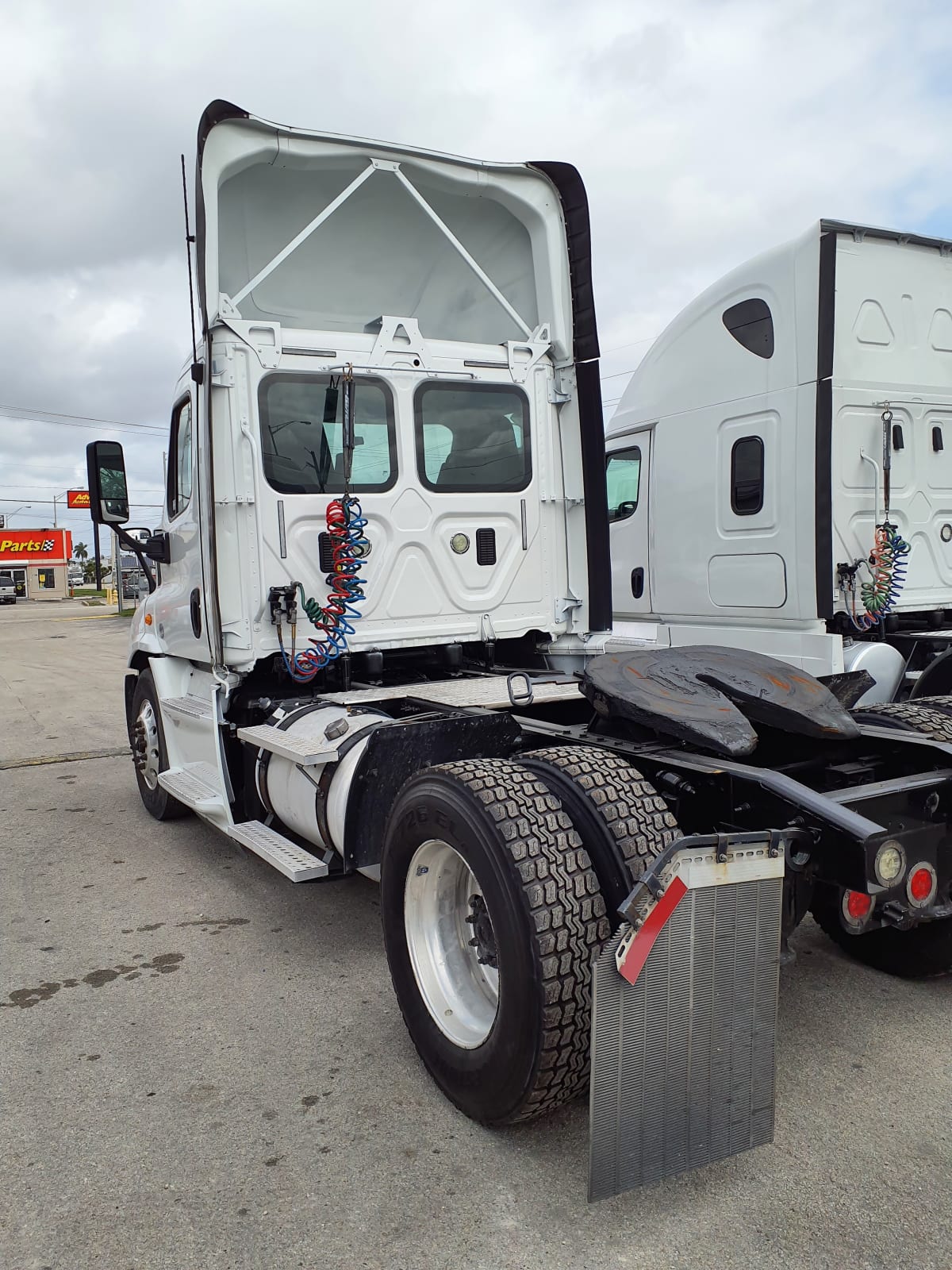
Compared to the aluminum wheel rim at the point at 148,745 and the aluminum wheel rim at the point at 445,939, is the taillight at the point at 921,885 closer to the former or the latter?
the aluminum wheel rim at the point at 445,939

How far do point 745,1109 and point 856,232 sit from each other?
5.24 metres

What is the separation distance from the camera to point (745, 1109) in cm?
245

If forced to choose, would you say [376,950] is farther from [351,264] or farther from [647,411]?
[647,411]

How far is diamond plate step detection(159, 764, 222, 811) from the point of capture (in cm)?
476

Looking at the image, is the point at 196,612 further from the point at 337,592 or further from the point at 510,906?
the point at 510,906

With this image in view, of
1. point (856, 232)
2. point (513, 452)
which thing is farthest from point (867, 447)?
point (513, 452)

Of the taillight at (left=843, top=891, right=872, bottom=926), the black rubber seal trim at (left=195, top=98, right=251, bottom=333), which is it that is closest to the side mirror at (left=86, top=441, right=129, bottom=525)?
the black rubber seal trim at (left=195, top=98, right=251, bottom=333)

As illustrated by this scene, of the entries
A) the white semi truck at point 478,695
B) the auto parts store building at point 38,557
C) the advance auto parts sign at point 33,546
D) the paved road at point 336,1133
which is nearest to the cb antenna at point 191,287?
the white semi truck at point 478,695

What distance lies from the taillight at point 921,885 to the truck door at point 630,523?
4.62 metres

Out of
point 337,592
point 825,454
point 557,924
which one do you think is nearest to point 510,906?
point 557,924

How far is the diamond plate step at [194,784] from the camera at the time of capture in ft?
15.6

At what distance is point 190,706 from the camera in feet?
17.1

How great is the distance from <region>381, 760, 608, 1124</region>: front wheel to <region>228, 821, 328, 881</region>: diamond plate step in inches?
27.3

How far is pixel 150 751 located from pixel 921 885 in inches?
187
